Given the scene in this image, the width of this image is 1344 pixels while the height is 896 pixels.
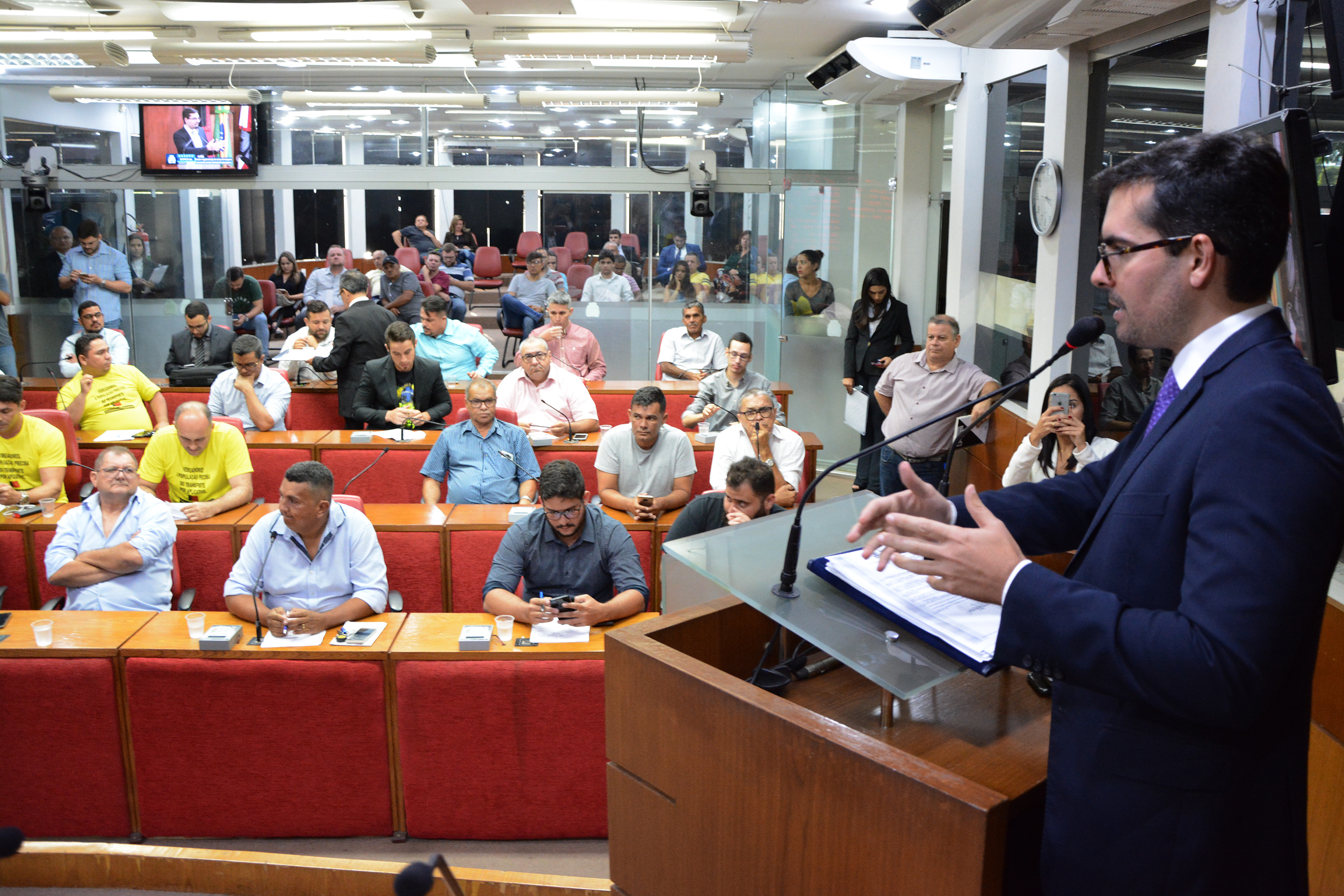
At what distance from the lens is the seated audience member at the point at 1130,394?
4305 mm

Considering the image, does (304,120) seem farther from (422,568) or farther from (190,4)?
(422,568)

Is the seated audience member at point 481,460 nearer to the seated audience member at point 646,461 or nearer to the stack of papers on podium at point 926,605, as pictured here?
the seated audience member at point 646,461

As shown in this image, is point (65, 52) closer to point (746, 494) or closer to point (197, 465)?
point (197, 465)

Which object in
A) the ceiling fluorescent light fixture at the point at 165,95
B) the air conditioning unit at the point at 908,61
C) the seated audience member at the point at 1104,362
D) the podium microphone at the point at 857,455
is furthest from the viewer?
the ceiling fluorescent light fixture at the point at 165,95

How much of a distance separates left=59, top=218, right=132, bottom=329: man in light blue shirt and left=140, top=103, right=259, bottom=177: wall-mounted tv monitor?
1.04 meters

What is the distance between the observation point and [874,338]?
23.9 ft

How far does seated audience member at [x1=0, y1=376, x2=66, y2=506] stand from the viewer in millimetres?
5102

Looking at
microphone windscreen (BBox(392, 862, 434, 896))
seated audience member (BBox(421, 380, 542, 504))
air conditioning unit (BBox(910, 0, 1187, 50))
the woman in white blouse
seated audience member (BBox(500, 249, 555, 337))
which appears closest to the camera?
microphone windscreen (BBox(392, 862, 434, 896))

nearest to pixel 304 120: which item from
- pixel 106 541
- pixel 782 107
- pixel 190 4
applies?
pixel 190 4

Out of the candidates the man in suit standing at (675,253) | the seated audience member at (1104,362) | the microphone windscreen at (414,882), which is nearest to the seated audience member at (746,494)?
the seated audience member at (1104,362)

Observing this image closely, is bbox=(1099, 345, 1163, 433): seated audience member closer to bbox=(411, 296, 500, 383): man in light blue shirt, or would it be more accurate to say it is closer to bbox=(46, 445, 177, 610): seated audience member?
bbox=(46, 445, 177, 610): seated audience member

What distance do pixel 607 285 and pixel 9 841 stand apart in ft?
29.2

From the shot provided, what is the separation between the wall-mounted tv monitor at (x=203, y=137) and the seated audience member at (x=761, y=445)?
654cm

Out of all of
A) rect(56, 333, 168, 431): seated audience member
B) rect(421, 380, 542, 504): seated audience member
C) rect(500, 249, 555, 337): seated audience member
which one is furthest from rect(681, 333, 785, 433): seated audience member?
rect(500, 249, 555, 337): seated audience member
